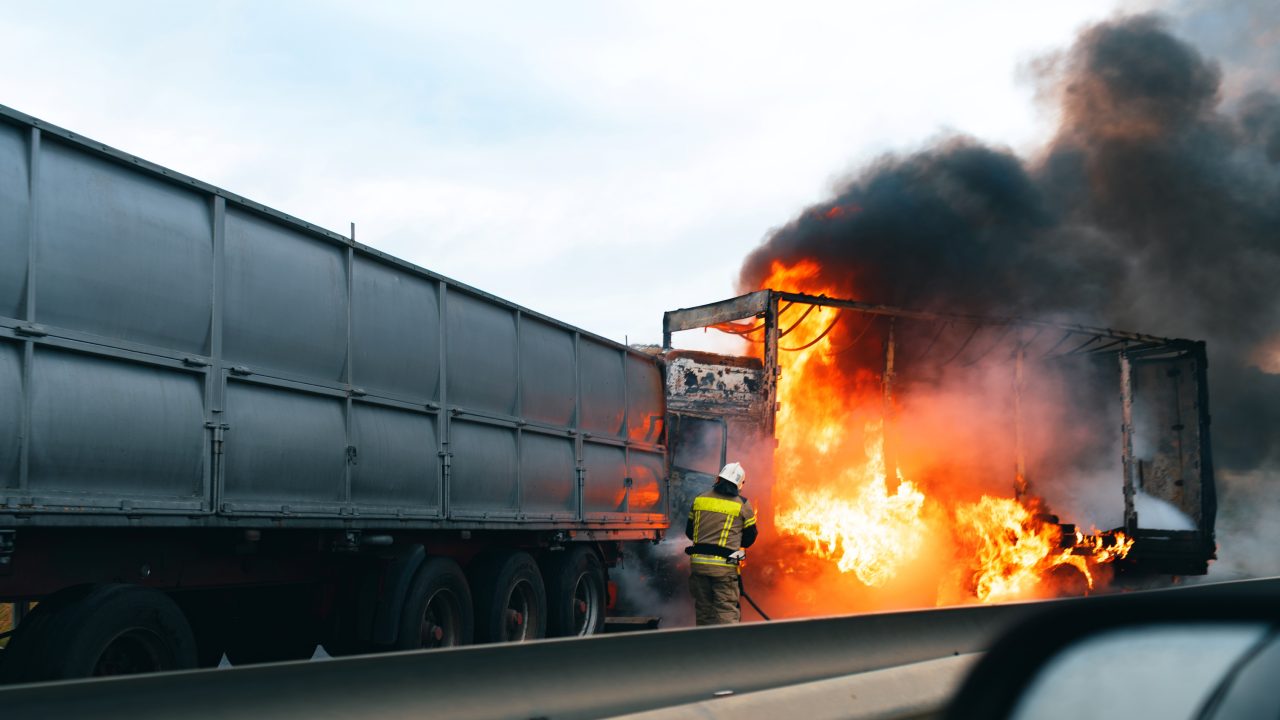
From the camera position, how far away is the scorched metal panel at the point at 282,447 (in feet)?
23.7

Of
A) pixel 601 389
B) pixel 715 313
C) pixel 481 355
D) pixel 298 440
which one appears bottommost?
pixel 298 440

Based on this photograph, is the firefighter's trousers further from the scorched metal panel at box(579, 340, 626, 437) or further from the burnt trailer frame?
the burnt trailer frame

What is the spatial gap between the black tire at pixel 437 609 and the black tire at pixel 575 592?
1.65 m

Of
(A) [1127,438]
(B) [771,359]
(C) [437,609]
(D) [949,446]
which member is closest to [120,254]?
(C) [437,609]

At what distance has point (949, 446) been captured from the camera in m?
23.4

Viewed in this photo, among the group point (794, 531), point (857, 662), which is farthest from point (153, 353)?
point (794, 531)

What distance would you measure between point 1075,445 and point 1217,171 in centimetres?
1304

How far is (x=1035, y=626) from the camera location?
2.00 m

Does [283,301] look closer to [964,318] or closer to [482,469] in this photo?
[482,469]

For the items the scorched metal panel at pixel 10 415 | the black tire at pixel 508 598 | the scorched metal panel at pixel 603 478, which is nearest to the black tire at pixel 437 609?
the black tire at pixel 508 598

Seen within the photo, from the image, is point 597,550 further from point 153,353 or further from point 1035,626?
point 1035,626

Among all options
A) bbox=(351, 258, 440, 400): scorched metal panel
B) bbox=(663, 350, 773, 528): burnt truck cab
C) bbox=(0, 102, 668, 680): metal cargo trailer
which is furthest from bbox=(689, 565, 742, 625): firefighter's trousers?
bbox=(663, 350, 773, 528): burnt truck cab

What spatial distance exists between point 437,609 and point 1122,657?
831 cm

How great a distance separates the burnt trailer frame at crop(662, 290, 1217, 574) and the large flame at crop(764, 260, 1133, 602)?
0.49 meters
